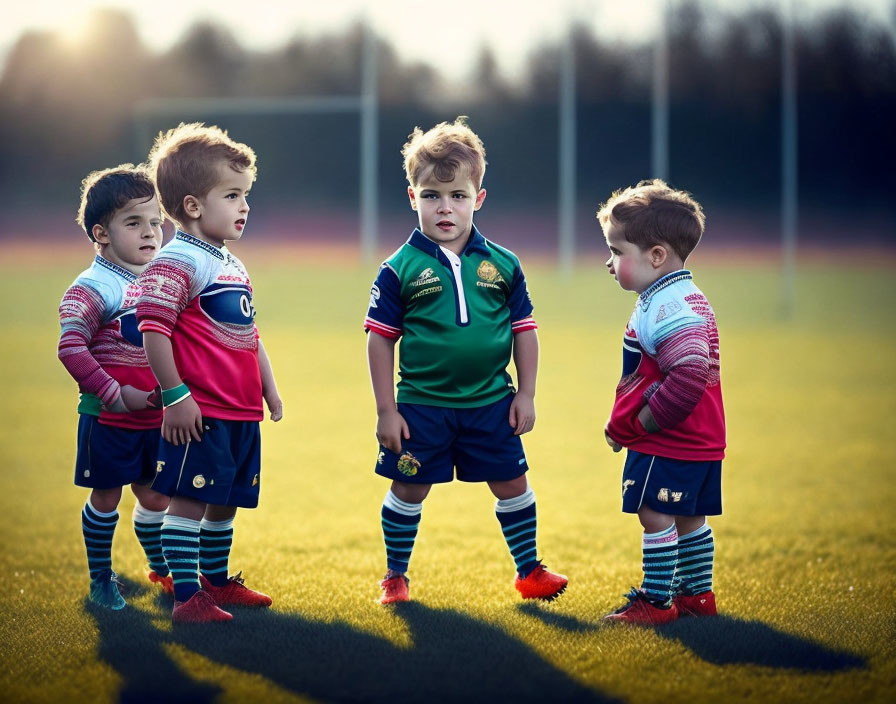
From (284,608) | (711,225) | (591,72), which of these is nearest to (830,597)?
(284,608)

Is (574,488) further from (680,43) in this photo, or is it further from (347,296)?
(680,43)

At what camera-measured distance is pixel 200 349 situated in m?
3.09

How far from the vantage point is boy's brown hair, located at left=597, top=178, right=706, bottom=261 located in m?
3.12

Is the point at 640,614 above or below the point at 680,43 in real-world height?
below

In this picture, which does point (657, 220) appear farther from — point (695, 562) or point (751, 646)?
point (751, 646)

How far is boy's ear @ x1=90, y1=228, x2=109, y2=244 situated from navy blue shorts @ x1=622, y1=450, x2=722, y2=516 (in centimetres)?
187

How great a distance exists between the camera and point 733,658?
9.32 feet

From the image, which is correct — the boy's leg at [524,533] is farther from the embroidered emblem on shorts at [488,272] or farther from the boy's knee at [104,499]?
the boy's knee at [104,499]

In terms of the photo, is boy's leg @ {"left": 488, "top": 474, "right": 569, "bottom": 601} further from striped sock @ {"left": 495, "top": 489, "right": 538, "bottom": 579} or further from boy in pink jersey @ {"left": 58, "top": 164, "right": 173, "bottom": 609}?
boy in pink jersey @ {"left": 58, "top": 164, "right": 173, "bottom": 609}

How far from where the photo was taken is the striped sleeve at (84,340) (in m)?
3.28

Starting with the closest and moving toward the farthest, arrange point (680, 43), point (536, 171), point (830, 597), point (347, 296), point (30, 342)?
point (830, 597), point (30, 342), point (347, 296), point (680, 43), point (536, 171)

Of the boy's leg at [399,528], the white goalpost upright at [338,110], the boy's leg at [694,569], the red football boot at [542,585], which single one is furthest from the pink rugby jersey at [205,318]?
the white goalpost upright at [338,110]

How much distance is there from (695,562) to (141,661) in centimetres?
167

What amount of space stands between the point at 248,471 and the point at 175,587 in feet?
1.33
